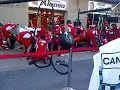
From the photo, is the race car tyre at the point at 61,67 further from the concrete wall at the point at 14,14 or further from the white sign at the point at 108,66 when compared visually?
the concrete wall at the point at 14,14

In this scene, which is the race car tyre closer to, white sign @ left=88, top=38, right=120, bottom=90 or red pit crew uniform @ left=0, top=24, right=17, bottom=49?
red pit crew uniform @ left=0, top=24, right=17, bottom=49

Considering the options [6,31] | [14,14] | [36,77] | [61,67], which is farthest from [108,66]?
[14,14]

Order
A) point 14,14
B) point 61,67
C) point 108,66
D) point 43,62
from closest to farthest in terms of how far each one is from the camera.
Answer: point 108,66
point 61,67
point 43,62
point 14,14

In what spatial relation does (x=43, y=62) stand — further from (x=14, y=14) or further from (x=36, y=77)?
(x=14, y=14)

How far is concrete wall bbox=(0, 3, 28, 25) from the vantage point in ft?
48.0

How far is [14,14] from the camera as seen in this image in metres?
15.2

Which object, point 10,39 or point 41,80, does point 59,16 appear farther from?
point 41,80

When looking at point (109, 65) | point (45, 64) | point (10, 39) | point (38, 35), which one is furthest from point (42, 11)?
point (109, 65)

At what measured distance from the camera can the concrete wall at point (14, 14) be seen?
1463cm

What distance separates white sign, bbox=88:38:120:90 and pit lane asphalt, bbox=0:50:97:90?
3.30 metres

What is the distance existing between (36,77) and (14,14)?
8.66 m

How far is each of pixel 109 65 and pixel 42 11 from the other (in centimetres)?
1384

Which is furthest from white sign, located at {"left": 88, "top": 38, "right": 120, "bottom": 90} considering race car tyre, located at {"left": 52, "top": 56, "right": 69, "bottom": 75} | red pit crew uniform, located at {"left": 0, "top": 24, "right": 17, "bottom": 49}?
red pit crew uniform, located at {"left": 0, "top": 24, "right": 17, "bottom": 49}

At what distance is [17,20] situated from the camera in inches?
608
